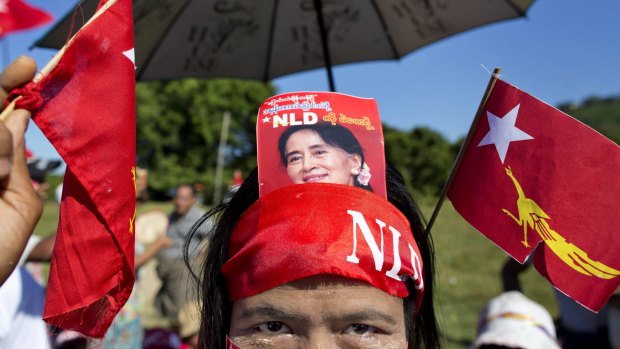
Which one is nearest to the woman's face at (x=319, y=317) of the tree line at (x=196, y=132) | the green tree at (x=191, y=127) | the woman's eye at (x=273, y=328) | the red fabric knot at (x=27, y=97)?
the woman's eye at (x=273, y=328)

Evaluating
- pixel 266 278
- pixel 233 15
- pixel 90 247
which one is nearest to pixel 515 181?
pixel 266 278

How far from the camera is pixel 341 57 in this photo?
3.21 m

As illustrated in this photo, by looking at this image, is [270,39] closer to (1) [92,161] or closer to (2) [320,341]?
Result: (1) [92,161]

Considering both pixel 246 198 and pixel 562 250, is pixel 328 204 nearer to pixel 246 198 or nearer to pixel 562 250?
pixel 246 198

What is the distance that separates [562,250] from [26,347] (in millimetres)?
2228

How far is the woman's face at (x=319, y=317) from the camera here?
1352 millimetres

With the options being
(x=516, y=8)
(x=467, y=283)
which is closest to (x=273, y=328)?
(x=516, y=8)

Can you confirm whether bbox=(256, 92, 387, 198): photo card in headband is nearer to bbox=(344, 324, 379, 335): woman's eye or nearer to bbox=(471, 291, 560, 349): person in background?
bbox=(344, 324, 379, 335): woman's eye

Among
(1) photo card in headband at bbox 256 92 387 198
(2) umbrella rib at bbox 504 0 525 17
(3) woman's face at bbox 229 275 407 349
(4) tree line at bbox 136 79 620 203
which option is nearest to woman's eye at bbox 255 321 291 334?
(3) woman's face at bbox 229 275 407 349

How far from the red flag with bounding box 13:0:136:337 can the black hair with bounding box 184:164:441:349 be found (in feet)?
0.80

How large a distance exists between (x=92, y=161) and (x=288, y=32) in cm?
183

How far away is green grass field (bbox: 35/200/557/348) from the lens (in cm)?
712

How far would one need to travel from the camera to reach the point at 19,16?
243 centimetres

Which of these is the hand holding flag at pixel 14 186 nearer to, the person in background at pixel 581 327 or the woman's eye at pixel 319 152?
the woman's eye at pixel 319 152
